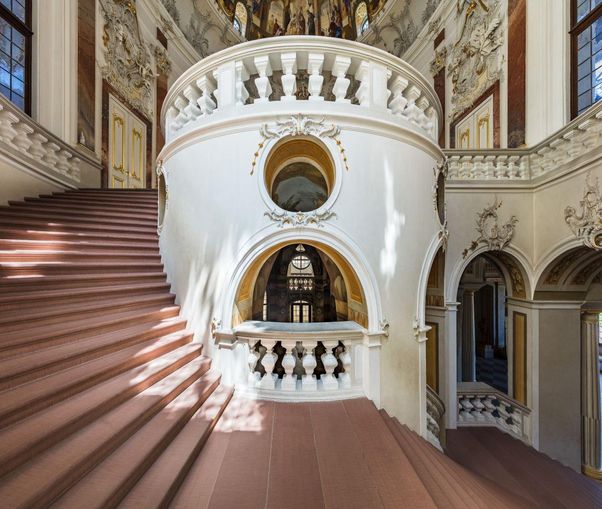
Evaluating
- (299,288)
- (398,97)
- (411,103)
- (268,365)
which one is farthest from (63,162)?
(411,103)

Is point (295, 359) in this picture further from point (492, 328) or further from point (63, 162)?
point (492, 328)

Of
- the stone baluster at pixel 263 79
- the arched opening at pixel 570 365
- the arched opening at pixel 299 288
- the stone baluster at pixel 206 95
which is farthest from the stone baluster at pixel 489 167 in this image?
the stone baluster at pixel 206 95

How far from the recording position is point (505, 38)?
7.60 metres

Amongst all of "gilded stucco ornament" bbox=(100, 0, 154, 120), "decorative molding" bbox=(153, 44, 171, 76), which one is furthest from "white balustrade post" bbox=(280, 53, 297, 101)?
"decorative molding" bbox=(153, 44, 171, 76)

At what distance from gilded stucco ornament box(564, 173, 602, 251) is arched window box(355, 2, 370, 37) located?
46.1 ft

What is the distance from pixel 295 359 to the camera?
3.20m

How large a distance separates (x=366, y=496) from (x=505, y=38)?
1031 centimetres

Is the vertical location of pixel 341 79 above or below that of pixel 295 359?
above

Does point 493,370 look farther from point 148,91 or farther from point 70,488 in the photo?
point 148,91

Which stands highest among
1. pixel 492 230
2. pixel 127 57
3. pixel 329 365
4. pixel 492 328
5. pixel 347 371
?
pixel 127 57

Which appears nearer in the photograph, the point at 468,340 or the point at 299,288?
the point at 299,288

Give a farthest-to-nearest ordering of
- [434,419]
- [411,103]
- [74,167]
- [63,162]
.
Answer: [74,167] → [63,162] → [434,419] → [411,103]

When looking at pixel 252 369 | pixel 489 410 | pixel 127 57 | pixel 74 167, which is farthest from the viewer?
pixel 127 57

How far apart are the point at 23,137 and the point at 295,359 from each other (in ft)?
21.6
